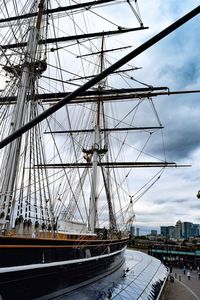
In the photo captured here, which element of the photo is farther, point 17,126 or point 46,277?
point 17,126

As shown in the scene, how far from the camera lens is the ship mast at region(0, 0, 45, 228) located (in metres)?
9.53

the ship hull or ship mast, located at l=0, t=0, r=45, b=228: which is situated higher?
ship mast, located at l=0, t=0, r=45, b=228

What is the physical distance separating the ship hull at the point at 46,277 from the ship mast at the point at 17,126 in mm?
1719

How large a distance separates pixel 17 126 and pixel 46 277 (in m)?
5.27

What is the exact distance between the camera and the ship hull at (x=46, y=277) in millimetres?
7195

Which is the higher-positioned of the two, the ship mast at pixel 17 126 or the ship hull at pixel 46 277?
the ship mast at pixel 17 126

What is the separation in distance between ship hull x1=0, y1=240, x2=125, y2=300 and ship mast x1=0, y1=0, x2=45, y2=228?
5.64 feet

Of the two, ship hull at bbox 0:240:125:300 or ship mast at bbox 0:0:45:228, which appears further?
ship mast at bbox 0:0:45:228

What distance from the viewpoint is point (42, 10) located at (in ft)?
46.9

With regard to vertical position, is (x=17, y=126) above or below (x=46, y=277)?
above

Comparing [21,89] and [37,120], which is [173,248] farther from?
[37,120]

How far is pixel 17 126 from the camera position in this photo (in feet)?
34.3

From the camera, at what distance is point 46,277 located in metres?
9.09

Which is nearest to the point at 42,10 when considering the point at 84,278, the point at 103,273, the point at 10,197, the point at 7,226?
the point at 10,197
